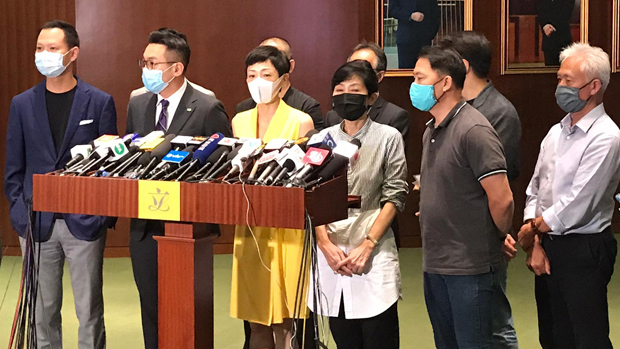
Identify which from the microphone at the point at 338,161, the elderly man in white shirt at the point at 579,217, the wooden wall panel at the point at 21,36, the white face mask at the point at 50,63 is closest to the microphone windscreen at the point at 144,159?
the microphone at the point at 338,161

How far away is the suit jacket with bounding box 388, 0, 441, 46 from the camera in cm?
694

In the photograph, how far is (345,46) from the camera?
682cm

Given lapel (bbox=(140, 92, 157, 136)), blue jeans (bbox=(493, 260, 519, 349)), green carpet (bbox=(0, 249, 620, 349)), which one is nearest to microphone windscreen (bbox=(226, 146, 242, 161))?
lapel (bbox=(140, 92, 157, 136))

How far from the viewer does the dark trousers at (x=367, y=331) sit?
3387 mm

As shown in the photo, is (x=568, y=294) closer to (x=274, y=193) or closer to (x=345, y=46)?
(x=274, y=193)

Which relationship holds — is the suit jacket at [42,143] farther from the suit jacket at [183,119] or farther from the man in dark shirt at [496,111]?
the man in dark shirt at [496,111]

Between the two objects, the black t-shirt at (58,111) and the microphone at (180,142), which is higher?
the black t-shirt at (58,111)

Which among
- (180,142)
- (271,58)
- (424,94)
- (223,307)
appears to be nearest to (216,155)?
(180,142)

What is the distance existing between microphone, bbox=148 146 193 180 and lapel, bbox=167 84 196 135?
1008mm

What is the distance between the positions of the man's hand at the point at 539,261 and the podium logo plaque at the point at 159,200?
1.66 metres

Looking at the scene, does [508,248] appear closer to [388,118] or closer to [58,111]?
[388,118]

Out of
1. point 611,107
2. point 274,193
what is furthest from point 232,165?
point 611,107

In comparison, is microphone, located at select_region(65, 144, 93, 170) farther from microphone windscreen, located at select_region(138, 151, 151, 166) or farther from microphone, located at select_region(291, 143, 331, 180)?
microphone, located at select_region(291, 143, 331, 180)

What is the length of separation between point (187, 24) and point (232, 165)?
14.5ft
